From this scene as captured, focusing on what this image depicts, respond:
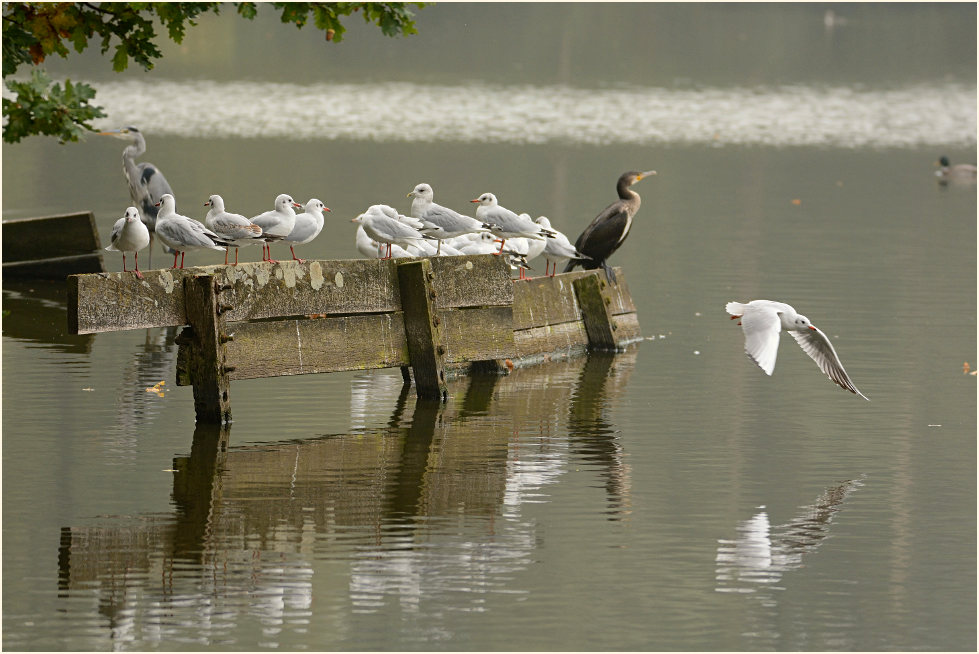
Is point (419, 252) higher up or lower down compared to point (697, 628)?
higher up

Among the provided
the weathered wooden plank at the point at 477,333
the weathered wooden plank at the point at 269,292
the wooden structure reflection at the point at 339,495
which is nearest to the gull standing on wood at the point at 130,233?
Result: the weathered wooden plank at the point at 269,292

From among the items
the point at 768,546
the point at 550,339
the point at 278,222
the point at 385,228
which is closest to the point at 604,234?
the point at 550,339

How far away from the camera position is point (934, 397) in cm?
1402

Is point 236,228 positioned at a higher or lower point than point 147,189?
lower

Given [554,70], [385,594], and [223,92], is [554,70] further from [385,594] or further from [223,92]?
[385,594]

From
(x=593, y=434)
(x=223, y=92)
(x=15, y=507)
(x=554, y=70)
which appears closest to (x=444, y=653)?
(x=15, y=507)

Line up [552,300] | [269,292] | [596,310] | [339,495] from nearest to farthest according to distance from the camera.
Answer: [339,495] → [269,292] → [552,300] → [596,310]

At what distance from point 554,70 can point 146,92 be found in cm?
2052

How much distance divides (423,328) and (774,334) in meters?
3.01

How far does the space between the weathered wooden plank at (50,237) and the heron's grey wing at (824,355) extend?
10.3m

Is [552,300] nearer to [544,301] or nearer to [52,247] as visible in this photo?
[544,301]

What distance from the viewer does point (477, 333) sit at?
45.5 ft

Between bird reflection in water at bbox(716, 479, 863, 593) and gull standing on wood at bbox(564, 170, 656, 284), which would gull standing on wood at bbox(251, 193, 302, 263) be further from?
bird reflection in water at bbox(716, 479, 863, 593)

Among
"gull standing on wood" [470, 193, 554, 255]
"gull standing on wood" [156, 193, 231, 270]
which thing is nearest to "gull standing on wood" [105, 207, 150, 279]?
"gull standing on wood" [156, 193, 231, 270]
